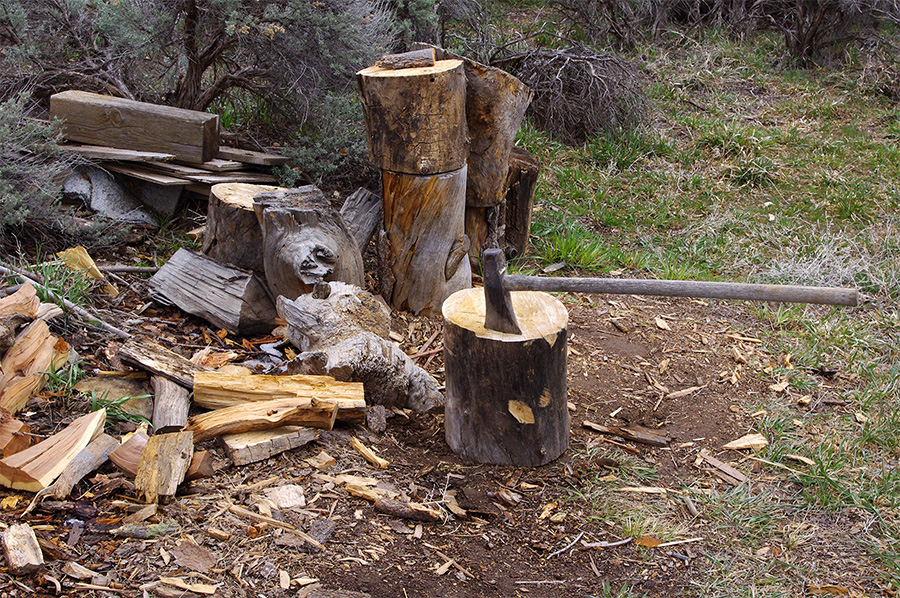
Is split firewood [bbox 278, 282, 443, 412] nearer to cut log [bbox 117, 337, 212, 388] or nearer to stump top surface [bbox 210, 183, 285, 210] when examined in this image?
cut log [bbox 117, 337, 212, 388]

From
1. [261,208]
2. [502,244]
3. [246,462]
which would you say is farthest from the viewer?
[502,244]

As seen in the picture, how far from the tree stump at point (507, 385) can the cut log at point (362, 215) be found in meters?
1.59

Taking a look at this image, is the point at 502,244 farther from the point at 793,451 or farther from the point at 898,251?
the point at 898,251

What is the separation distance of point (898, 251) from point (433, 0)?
4409 mm

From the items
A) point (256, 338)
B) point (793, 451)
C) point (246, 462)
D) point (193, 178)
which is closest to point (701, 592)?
point (793, 451)

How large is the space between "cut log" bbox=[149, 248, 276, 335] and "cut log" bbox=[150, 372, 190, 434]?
0.86 metres

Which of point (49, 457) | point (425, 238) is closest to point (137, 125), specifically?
point (425, 238)

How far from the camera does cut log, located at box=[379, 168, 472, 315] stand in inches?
160

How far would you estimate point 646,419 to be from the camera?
Result: 354cm

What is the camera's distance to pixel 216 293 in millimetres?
3969

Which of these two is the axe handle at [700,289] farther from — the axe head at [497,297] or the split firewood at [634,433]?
the split firewood at [634,433]

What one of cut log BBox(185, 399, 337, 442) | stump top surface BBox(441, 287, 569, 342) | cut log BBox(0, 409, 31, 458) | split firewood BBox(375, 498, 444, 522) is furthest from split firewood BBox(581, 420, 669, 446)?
cut log BBox(0, 409, 31, 458)

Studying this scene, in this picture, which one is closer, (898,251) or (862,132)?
(898,251)

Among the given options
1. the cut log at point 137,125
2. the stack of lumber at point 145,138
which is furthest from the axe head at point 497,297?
the cut log at point 137,125
